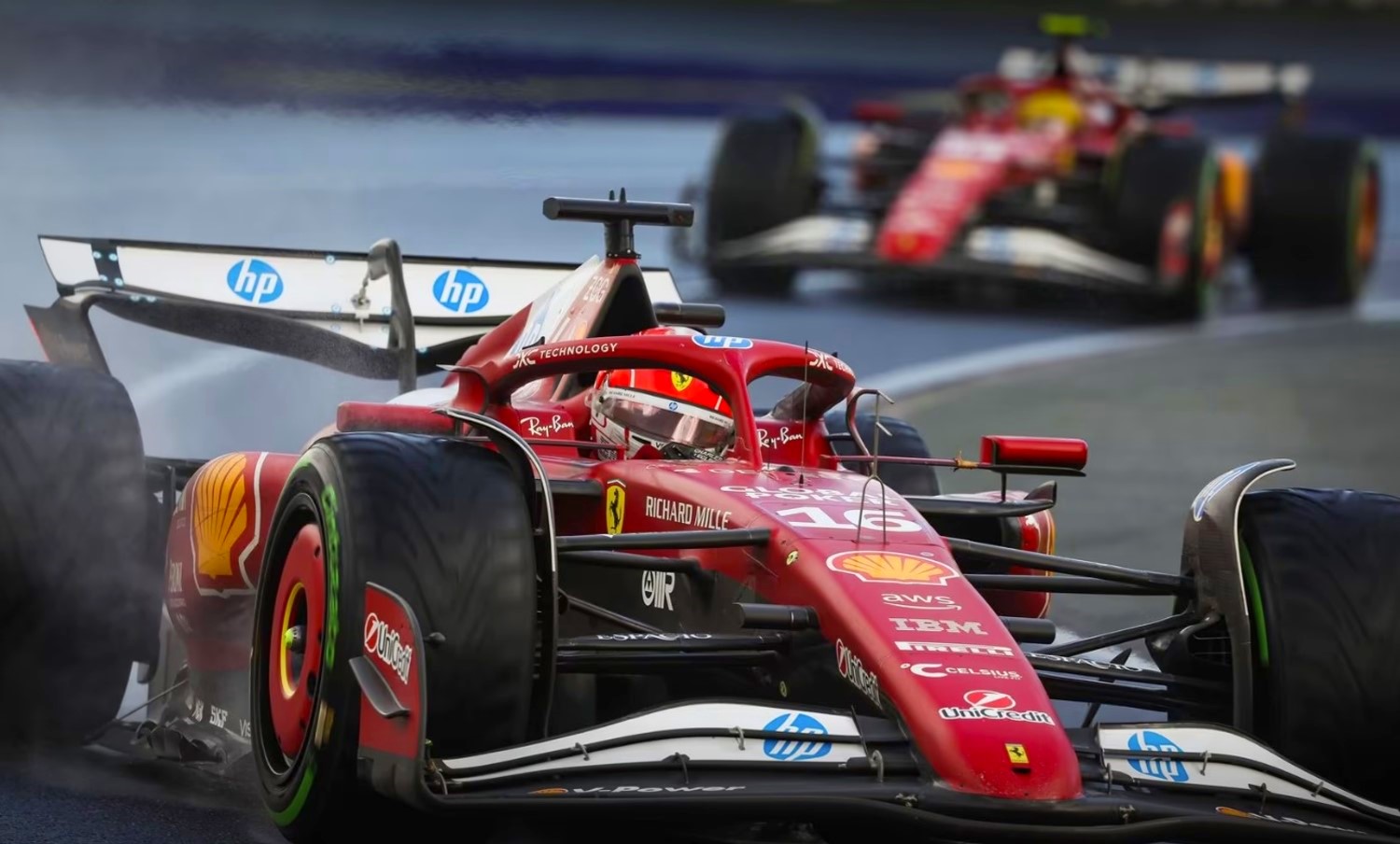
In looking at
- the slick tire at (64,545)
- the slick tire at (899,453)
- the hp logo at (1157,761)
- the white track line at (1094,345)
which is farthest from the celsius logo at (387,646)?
the white track line at (1094,345)

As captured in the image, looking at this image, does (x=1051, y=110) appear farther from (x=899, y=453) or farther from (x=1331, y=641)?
(x=1331, y=641)

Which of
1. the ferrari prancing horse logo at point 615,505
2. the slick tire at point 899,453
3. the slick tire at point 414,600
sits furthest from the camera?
the slick tire at point 899,453

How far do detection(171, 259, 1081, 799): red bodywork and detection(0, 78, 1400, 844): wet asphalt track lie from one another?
239 centimetres

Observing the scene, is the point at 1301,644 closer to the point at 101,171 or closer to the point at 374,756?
the point at 374,756

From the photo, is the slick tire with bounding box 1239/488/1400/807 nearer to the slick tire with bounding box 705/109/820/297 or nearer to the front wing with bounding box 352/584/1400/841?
the front wing with bounding box 352/584/1400/841

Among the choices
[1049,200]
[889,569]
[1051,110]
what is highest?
[1051,110]

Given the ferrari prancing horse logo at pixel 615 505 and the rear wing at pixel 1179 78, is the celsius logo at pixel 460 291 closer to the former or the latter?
the ferrari prancing horse logo at pixel 615 505

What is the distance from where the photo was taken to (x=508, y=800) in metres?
A: 4.64

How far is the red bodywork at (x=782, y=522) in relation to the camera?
4848mm

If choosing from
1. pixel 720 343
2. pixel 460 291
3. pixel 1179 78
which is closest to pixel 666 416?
pixel 720 343

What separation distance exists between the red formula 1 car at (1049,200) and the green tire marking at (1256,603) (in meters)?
9.97

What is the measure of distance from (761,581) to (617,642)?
415 mm

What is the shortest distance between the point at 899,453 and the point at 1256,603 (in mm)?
2219

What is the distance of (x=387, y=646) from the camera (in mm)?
4898
